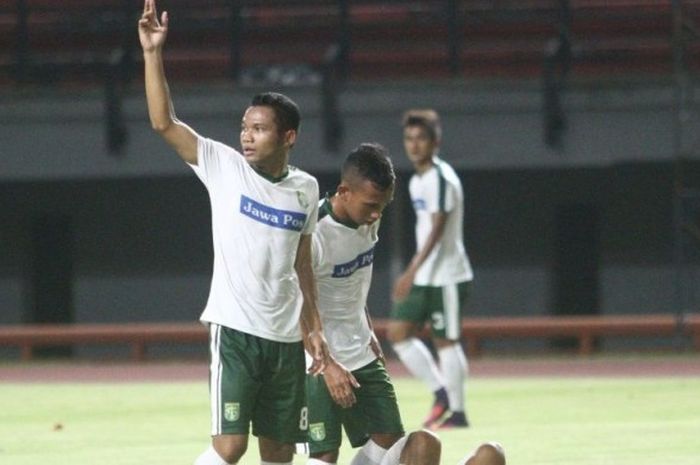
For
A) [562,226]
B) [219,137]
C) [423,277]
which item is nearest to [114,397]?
[423,277]

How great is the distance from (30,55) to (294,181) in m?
16.3

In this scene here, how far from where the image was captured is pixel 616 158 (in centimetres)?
2144

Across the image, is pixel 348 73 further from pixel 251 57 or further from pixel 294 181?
pixel 294 181

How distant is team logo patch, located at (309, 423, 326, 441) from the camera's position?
27.1ft

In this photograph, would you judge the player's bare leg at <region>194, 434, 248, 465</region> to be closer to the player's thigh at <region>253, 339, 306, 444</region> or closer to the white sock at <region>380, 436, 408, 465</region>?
the player's thigh at <region>253, 339, 306, 444</region>

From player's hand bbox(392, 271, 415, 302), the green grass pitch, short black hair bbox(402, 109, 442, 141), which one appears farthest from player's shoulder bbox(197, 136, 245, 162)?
short black hair bbox(402, 109, 442, 141)

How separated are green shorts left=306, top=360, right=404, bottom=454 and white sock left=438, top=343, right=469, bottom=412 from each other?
4582 mm

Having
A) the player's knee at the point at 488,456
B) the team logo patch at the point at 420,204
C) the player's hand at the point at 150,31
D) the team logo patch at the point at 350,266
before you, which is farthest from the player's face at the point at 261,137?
the team logo patch at the point at 420,204

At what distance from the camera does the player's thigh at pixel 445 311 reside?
13.4 meters

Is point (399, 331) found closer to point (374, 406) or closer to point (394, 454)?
point (374, 406)

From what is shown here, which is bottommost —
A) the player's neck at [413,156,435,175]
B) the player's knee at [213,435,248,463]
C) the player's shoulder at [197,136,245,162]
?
the player's knee at [213,435,248,463]

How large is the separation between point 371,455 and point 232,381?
1.06 m

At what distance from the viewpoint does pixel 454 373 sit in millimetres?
13273

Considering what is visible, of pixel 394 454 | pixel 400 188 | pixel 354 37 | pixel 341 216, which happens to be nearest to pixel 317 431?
pixel 394 454
